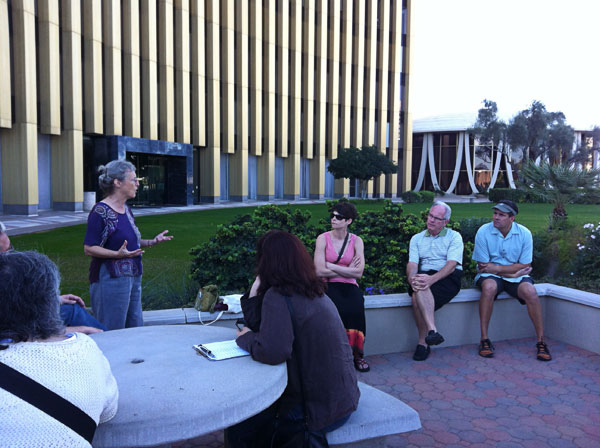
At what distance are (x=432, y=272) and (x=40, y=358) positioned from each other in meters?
4.34

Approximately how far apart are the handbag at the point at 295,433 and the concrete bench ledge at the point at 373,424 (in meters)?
0.12

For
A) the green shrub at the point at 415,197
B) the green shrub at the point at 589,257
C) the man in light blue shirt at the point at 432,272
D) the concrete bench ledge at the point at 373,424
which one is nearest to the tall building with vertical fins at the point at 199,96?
the green shrub at the point at 415,197

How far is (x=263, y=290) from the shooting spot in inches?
111

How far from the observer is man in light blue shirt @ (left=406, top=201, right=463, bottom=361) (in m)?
5.22

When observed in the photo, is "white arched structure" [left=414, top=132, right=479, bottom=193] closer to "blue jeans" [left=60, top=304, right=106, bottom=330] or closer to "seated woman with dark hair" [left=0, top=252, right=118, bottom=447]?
"blue jeans" [left=60, top=304, right=106, bottom=330]

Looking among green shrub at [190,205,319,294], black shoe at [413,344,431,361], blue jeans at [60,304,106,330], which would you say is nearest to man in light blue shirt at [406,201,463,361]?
black shoe at [413,344,431,361]

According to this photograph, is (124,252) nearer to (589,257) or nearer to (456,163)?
(589,257)

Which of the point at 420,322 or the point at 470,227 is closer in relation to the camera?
the point at 420,322

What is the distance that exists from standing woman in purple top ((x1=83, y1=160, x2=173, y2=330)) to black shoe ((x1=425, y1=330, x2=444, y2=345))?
9.40 ft

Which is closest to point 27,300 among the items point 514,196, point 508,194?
point 514,196

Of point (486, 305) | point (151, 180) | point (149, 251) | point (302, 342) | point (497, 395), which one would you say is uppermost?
point (151, 180)

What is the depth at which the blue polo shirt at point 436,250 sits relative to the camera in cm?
543

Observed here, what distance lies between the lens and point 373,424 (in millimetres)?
2838

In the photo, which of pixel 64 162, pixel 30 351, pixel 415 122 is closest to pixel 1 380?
pixel 30 351
